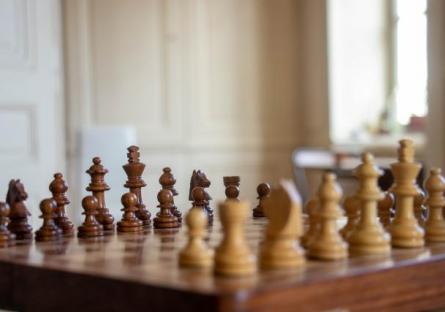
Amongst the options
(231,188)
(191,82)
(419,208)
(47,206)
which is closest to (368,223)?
(419,208)

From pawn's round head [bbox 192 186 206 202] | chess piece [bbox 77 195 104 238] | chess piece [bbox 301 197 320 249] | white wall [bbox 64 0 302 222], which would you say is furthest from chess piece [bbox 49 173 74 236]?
white wall [bbox 64 0 302 222]

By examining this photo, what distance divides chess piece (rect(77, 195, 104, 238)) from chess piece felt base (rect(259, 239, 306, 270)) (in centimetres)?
59

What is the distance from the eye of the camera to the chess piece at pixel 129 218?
1615 millimetres

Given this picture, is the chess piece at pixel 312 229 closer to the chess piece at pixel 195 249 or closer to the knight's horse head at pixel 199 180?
the chess piece at pixel 195 249

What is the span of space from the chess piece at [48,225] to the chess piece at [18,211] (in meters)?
0.04

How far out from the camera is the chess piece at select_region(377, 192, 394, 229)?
4.83 feet

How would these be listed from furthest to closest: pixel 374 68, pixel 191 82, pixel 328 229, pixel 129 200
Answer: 1. pixel 374 68
2. pixel 191 82
3. pixel 129 200
4. pixel 328 229

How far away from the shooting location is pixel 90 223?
61.6 inches

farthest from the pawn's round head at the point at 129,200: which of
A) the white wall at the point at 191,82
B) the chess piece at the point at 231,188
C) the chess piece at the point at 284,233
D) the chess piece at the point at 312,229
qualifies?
the white wall at the point at 191,82

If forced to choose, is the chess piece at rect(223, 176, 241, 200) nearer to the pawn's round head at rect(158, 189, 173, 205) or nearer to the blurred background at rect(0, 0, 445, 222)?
the pawn's round head at rect(158, 189, 173, 205)

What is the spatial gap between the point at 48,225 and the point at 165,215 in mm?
278

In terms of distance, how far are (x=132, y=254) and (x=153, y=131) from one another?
3.64m

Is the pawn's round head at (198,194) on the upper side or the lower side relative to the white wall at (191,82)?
lower

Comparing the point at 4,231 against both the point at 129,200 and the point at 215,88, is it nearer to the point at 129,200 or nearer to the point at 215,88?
the point at 129,200
